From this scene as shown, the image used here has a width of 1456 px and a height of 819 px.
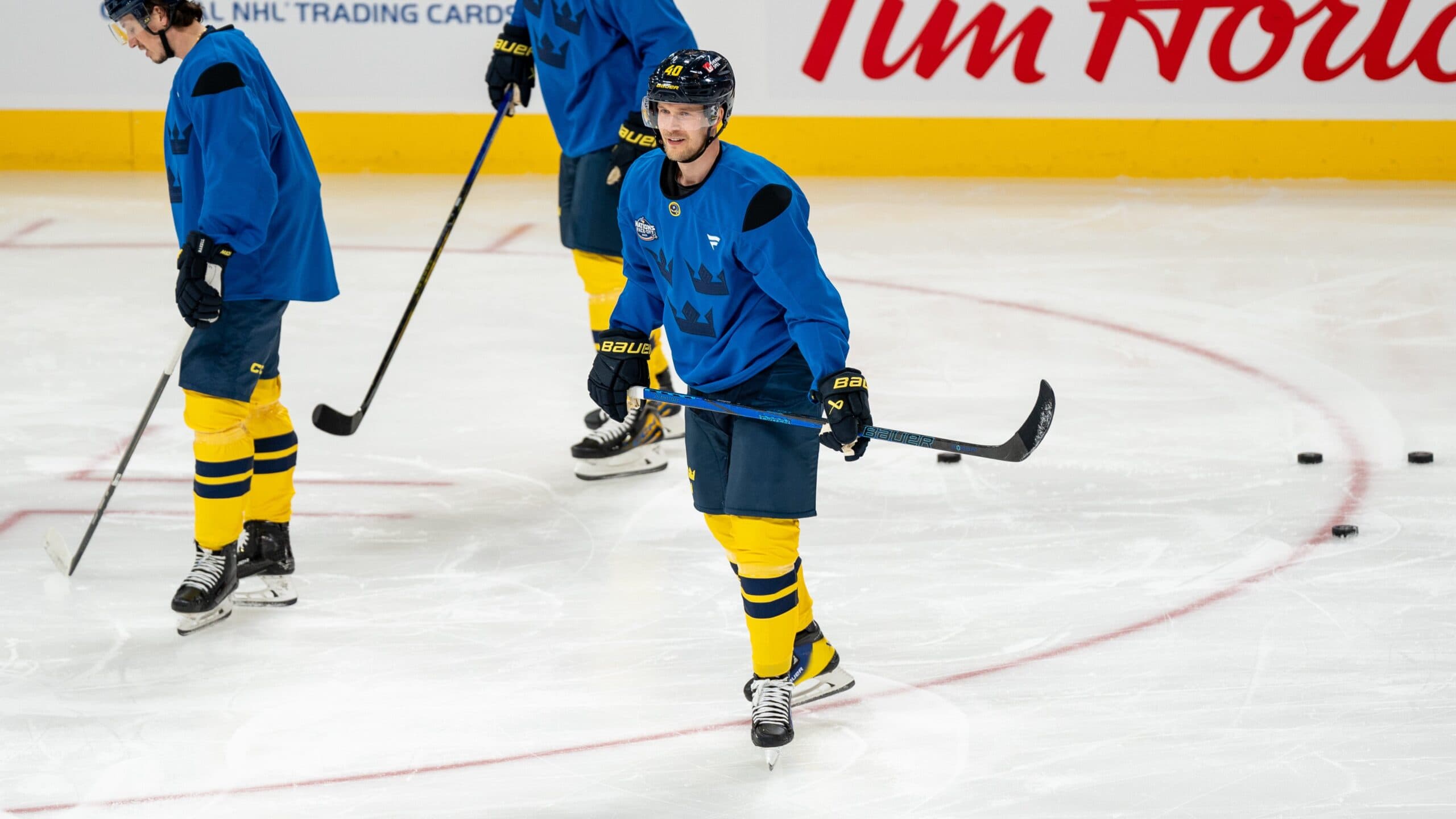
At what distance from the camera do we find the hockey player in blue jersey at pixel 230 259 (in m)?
3.18

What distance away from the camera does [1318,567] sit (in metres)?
3.60

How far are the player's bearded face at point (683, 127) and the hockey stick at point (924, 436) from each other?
0.36 metres

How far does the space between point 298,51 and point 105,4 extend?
5306 millimetres

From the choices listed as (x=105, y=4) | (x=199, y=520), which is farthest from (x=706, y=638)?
(x=105, y=4)

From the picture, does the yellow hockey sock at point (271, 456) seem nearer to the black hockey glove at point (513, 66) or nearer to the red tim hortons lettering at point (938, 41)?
the black hockey glove at point (513, 66)

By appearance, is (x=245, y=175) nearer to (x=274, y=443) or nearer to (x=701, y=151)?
(x=274, y=443)

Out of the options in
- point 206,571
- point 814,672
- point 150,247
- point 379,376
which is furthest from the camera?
point 150,247

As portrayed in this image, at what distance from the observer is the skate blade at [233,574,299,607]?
11.4 ft

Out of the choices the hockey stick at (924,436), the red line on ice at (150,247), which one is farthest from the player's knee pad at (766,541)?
the red line on ice at (150,247)

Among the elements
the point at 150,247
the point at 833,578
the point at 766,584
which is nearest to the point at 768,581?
the point at 766,584

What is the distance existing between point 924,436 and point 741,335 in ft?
1.04

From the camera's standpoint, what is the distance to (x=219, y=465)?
3316mm

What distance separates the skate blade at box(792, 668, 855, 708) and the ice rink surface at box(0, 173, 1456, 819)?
0.02 meters

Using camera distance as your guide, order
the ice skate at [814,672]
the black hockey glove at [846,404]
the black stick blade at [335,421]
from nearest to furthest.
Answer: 1. the black hockey glove at [846,404]
2. the ice skate at [814,672]
3. the black stick blade at [335,421]
